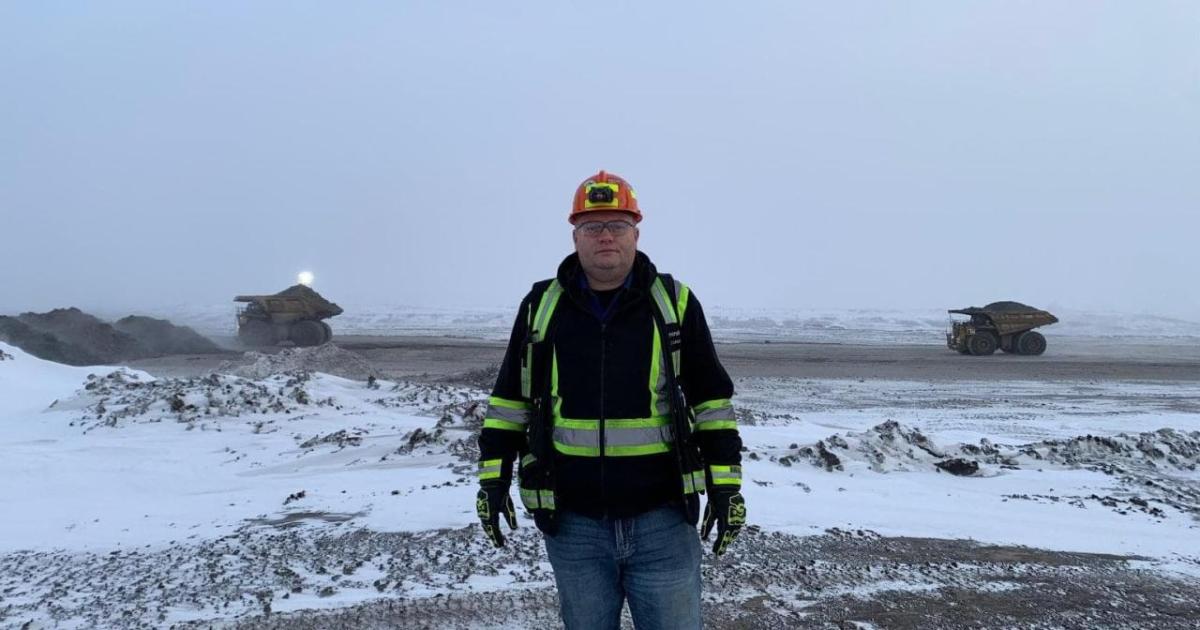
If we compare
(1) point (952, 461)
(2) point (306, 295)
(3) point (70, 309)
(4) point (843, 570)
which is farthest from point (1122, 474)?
(3) point (70, 309)

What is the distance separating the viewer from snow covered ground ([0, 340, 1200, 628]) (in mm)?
3629

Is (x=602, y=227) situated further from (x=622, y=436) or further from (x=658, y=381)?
(x=622, y=436)

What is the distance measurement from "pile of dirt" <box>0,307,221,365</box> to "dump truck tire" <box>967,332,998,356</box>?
2660 cm

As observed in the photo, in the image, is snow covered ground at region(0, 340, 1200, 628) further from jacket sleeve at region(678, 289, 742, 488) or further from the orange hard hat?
the orange hard hat

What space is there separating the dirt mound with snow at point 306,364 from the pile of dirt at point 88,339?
6.97 meters

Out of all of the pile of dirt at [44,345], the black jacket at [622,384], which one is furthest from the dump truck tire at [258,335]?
the black jacket at [622,384]

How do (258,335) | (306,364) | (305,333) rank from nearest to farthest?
(306,364) < (258,335) < (305,333)

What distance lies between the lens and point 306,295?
26.0m

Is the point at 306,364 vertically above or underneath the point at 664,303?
underneath

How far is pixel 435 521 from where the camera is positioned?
486 centimetres

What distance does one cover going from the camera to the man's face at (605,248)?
7.03 feet

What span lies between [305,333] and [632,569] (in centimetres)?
2617

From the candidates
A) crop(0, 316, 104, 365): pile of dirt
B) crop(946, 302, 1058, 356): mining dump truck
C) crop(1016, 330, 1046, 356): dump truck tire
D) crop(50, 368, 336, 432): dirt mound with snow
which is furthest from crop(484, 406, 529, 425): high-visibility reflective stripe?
crop(1016, 330, 1046, 356): dump truck tire

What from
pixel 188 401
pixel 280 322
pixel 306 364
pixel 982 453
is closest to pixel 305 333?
pixel 280 322
